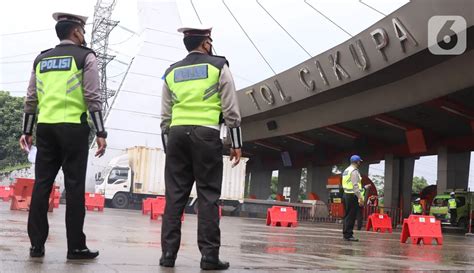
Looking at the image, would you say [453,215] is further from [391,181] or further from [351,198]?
[351,198]

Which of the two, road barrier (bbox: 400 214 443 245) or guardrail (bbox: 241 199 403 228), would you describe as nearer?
road barrier (bbox: 400 214 443 245)

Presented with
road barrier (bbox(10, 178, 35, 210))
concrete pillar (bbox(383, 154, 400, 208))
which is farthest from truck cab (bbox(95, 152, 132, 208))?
concrete pillar (bbox(383, 154, 400, 208))

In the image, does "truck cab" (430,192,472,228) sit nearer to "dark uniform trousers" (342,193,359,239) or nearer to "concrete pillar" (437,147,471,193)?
"concrete pillar" (437,147,471,193)

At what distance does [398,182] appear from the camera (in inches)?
1303

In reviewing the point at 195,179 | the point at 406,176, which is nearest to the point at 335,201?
the point at 406,176

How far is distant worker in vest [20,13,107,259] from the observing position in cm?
449

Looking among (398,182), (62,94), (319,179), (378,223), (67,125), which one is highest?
(319,179)

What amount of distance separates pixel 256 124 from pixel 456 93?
51.0 feet

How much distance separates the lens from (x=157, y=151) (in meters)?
30.0

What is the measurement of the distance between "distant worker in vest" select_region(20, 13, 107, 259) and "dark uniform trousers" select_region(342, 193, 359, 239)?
7.06 m

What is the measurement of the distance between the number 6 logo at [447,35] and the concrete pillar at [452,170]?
1214 centimetres

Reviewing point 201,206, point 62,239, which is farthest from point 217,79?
point 62,239

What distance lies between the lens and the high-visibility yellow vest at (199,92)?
4.60 meters

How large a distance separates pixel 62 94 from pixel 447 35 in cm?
1429
